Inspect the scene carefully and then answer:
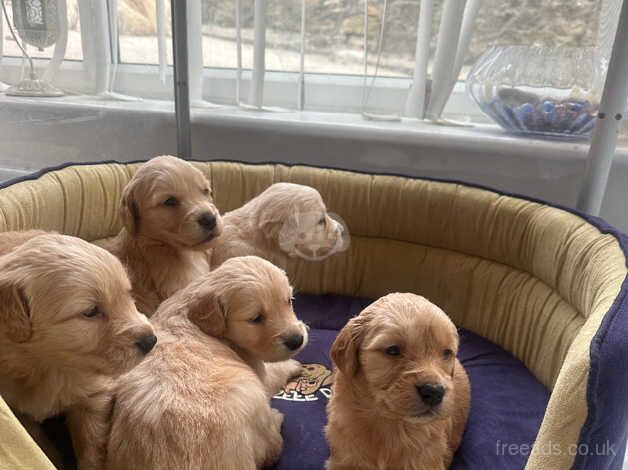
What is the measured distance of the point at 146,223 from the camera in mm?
1817

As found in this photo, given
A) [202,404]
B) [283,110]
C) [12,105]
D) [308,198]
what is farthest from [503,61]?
[12,105]

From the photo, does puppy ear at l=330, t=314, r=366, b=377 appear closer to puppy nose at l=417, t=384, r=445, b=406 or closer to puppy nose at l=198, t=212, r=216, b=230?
puppy nose at l=417, t=384, r=445, b=406

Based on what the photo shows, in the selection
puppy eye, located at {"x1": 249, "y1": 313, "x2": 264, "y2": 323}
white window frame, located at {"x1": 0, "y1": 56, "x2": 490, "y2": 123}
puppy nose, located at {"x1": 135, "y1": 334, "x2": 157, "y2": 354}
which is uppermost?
white window frame, located at {"x1": 0, "y1": 56, "x2": 490, "y2": 123}

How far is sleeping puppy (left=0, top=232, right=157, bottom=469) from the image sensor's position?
1.12 meters

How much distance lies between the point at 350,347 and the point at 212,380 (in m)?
0.34

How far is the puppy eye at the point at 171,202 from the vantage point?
180cm

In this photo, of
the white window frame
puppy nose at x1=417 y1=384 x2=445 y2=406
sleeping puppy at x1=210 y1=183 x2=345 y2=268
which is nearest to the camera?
puppy nose at x1=417 y1=384 x2=445 y2=406

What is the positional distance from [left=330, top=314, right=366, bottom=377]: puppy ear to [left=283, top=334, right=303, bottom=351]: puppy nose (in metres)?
0.19

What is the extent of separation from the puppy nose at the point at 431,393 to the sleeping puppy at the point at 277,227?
895 mm

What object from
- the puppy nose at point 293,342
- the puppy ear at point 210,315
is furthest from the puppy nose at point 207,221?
the puppy nose at point 293,342

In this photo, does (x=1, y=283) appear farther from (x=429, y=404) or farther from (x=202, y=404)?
(x=429, y=404)

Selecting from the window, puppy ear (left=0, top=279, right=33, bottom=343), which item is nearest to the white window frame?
the window

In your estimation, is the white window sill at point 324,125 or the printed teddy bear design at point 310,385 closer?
the printed teddy bear design at point 310,385

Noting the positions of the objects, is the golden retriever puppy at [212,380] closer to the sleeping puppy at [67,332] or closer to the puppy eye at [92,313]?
the sleeping puppy at [67,332]
